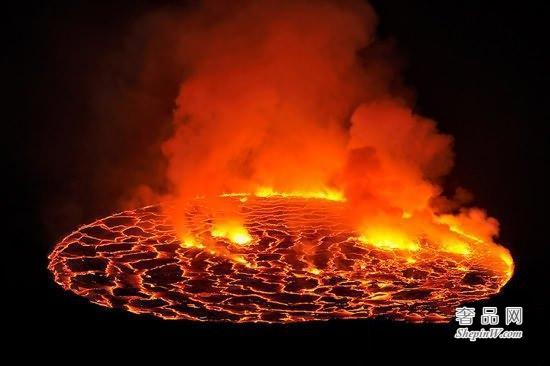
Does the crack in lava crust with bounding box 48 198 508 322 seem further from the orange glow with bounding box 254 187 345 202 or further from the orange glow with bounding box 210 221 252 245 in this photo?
the orange glow with bounding box 254 187 345 202

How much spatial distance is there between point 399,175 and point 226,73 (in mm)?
4068

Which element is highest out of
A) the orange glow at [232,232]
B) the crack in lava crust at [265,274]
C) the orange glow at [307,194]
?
the orange glow at [307,194]

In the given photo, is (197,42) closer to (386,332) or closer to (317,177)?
(317,177)

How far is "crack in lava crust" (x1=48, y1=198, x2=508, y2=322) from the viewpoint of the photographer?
5840 millimetres

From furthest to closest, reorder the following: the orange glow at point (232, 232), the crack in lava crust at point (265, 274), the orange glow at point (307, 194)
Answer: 1. the orange glow at point (307, 194)
2. the orange glow at point (232, 232)
3. the crack in lava crust at point (265, 274)

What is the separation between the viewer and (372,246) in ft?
26.7

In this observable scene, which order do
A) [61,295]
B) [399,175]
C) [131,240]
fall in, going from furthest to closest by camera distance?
[399,175], [131,240], [61,295]

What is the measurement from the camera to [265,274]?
6.85 m

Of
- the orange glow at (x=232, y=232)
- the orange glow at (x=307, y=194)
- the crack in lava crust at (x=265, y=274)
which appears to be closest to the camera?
the crack in lava crust at (x=265, y=274)

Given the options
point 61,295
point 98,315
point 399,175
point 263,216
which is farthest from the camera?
point 399,175

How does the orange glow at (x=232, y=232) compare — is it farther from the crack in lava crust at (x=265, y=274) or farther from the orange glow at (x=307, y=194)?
the orange glow at (x=307, y=194)

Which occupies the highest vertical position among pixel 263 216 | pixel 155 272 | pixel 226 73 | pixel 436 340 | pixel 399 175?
pixel 226 73

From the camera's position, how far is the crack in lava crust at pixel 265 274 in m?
5.84

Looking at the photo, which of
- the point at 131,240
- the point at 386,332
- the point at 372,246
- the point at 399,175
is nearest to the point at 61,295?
the point at 131,240
